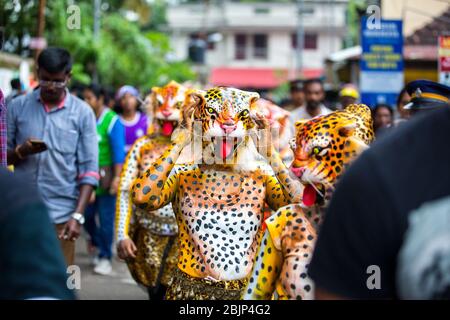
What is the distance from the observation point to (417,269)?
1903 mm

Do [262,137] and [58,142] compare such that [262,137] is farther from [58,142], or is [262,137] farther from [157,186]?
[58,142]

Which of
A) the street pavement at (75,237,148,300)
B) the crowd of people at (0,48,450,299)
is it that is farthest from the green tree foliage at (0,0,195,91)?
the crowd of people at (0,48,450,299)

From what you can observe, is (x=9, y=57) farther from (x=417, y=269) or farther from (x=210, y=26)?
(x=210, y=26)

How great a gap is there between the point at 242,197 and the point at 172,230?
6.75ft

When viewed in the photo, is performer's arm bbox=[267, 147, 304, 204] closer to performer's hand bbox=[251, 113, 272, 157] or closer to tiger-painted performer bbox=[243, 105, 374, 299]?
performer's hand bbox=[251, 113, 272, 157]

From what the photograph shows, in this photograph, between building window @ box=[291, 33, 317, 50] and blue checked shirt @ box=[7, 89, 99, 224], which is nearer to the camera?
blue checked shirt @ box=[7, 89, 99, 224]

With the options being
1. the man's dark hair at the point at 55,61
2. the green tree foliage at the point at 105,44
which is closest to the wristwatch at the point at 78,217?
the man's dark hair at the point at 55,61

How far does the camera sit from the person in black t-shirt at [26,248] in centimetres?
189

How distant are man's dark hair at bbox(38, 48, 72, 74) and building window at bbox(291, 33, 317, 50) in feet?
169

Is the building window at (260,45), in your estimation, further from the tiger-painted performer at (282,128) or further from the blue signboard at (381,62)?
the tiger-painted performer at (282,128)

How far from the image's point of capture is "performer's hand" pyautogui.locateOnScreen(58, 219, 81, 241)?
5793 mm

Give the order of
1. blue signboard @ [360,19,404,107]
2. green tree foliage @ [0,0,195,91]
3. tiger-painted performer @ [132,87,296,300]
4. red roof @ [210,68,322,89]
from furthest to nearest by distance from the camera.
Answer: red roof @ [210,68,322,89]
green tree foliage @ [0,0,195,91]
blue signboard @ [360,19,404,107]
tiger-painted performer @ [132,87,296,300]
